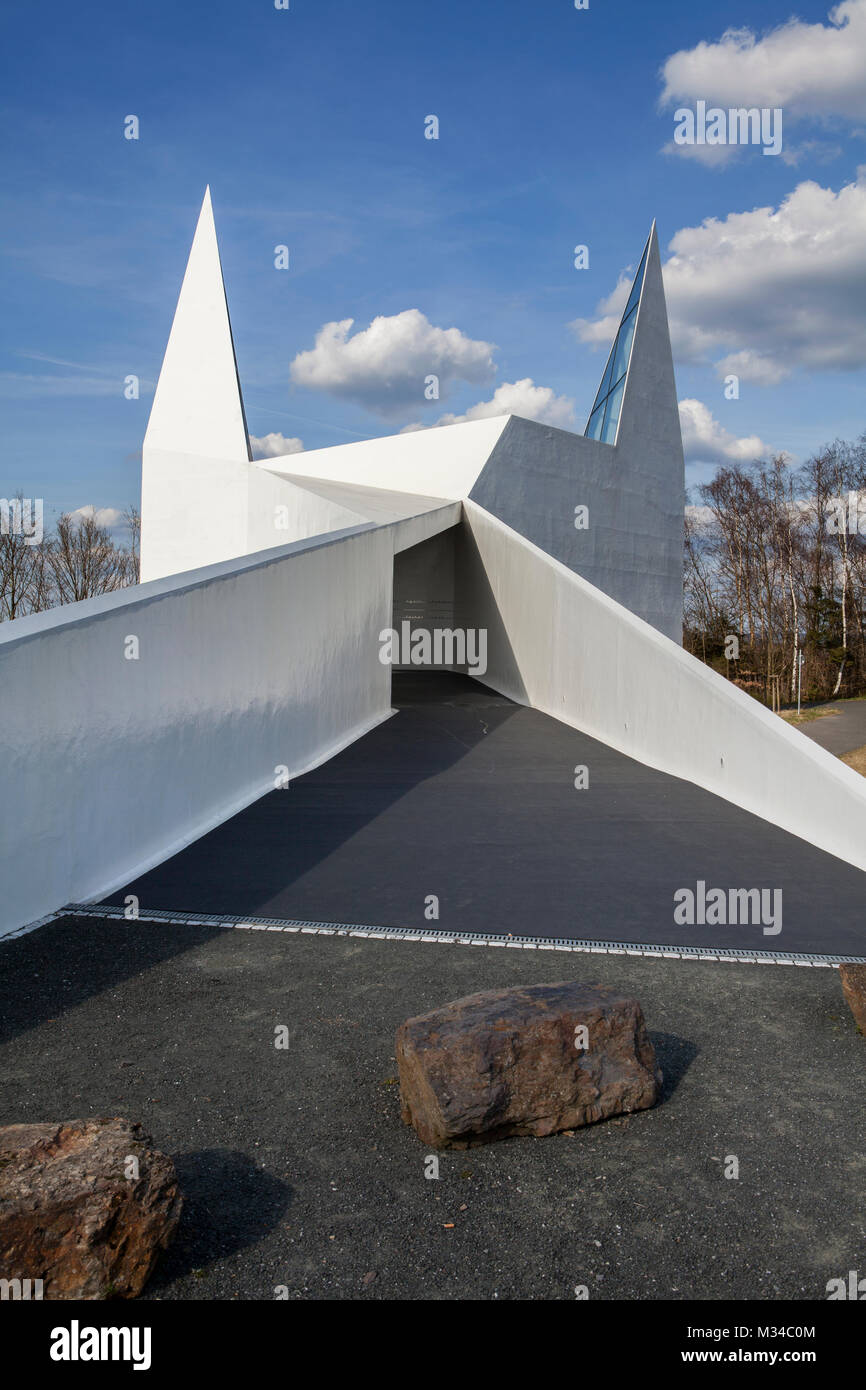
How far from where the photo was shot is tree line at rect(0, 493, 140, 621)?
30641mm

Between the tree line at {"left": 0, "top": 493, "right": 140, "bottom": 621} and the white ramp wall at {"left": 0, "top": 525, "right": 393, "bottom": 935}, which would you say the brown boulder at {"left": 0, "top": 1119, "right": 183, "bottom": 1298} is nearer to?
the white ramp wall at {"left": 0, "top": 525, "right": 393, "bottom": 935}

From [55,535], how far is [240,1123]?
35.0m

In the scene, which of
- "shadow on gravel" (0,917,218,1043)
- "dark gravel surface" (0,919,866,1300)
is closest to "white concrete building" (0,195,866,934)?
"shadow on gravel" (0,917,218,1043)

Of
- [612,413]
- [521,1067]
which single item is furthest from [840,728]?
[521,1067]

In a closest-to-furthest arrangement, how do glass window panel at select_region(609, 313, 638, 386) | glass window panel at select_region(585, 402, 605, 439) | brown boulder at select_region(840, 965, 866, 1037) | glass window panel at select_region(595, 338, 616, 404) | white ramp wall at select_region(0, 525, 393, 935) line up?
1. brown boulder at select_region(840, 965, 866, 1037)
2. white ramp wall at select_region(0, 525, 393, 935)
3. glass window panel at select_region(609, 313, 638, 386)
4. glass window panel at select_region(585, 402, 605, 439)
5. glass window panel at select_region(595, 338, 616, 404)

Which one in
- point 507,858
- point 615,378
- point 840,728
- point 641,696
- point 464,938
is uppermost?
point 615,378

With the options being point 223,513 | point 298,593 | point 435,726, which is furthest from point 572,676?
point 223,513

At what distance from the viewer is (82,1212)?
7.61 ft

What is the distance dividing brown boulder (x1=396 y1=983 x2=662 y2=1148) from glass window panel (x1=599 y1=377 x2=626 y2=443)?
20.1m

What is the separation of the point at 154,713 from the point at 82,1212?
4396mm

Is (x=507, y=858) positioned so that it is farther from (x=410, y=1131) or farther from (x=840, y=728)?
(x=840, y=728)

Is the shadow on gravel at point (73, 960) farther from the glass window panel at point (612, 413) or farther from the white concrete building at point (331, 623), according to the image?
the glass window panel at point (612, 413)

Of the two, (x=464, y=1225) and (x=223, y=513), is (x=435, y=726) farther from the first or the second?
(x=464, y=1225)

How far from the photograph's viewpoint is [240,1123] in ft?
10.6
